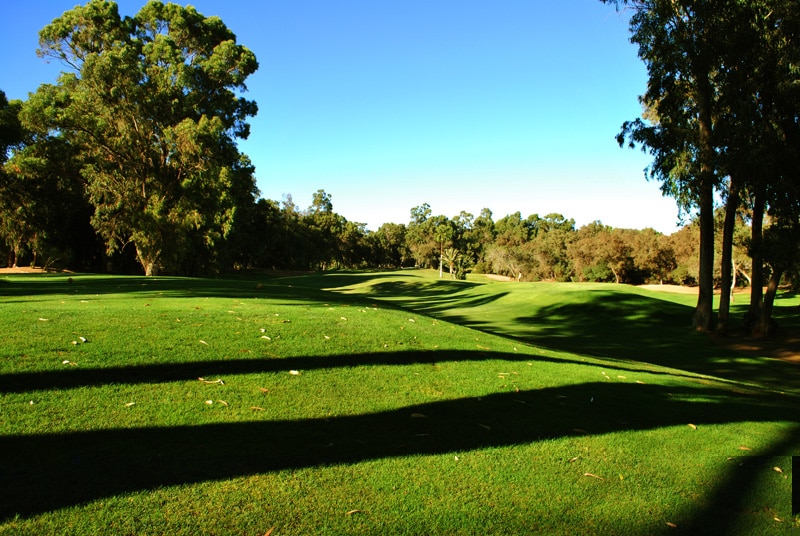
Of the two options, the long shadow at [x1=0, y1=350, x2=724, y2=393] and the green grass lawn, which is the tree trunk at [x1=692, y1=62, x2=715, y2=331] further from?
the long shadow at [x1=0, y1=350, x2=724, y2=393]

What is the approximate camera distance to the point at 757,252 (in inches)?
596

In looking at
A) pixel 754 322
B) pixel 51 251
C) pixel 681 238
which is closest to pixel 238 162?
pixel 51 251

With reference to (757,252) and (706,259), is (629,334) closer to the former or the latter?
(706,259)

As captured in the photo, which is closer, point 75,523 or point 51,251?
point 75,523

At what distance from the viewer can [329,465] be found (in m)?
3.71

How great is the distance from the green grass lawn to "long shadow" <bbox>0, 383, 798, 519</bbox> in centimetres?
2

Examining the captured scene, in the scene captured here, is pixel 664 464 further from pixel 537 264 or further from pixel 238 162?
pixel 537 264

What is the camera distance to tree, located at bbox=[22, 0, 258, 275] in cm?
2712

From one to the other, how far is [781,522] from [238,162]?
113ft

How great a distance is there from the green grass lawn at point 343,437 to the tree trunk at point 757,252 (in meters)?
9.30

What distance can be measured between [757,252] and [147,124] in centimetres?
3072

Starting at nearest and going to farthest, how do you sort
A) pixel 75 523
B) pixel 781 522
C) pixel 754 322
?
pixel 75 523 → pixel 781 522 → pixel 754 322

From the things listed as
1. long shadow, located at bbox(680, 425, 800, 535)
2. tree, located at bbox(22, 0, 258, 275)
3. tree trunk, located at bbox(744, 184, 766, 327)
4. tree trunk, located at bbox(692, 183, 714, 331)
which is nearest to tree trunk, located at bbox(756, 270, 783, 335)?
tree trunk, located at bbox(744, 184, 766, 327)

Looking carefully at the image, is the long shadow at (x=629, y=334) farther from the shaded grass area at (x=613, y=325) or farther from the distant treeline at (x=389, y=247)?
the distant treeline at (x=389, y=247)
